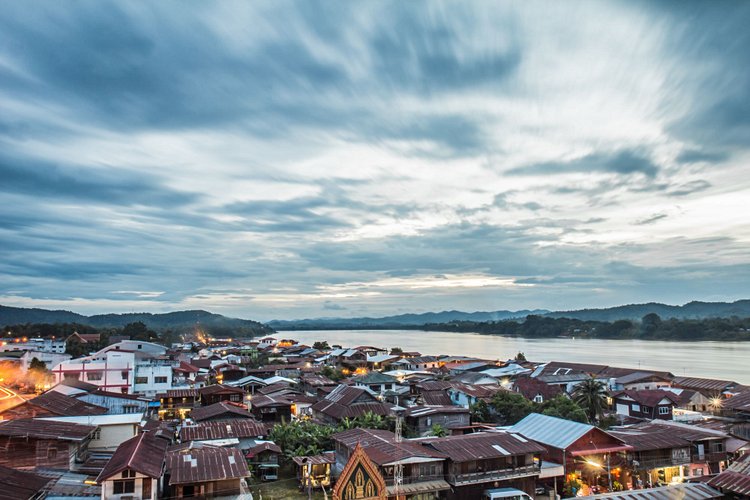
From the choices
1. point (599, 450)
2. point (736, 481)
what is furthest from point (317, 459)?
point (736, 481)

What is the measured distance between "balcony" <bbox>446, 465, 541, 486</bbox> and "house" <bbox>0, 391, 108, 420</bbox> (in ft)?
53.3

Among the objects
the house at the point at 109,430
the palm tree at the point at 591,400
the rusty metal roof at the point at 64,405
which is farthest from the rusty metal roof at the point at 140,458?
the palm tree at the point at 591,400

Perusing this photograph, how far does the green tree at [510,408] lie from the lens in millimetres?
26312

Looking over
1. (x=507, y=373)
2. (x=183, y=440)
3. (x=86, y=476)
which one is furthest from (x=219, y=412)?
(x=507, y=373)

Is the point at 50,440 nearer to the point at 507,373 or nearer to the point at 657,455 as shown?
the point at 657,455

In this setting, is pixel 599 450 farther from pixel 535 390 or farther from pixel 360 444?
pixel 535 390

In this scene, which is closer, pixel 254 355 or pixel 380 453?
pixel 380 453

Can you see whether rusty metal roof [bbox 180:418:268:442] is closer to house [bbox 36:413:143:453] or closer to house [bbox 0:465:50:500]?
house [bbox 36:413:143:453]

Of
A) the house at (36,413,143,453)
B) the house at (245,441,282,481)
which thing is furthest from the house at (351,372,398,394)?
the house at (36,413,143,453)

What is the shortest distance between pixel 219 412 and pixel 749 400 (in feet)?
91.5

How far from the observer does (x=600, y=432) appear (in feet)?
60.3

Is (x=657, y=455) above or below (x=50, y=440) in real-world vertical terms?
below

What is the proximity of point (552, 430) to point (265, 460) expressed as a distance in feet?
37.2

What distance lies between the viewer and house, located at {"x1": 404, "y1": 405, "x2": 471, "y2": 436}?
23748 millimetres
